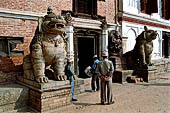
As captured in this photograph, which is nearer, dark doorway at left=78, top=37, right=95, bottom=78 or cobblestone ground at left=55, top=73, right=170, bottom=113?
cobblestone ground at left=55, top=73, right=170, bottom=113

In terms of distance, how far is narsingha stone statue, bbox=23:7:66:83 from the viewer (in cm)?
457

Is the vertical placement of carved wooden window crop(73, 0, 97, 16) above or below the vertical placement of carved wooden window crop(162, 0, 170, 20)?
below

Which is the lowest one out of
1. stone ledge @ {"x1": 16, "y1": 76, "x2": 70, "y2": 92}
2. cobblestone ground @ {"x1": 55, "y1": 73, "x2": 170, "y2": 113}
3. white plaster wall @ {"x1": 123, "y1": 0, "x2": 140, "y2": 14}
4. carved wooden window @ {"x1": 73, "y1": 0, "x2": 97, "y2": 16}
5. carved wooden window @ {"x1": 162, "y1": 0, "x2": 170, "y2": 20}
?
cobblestone ground @ {"x1": 55, "y1": 73, "x2": 170, "y2": 113}

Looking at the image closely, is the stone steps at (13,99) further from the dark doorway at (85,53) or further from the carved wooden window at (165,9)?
the carved wooden window at (165,9)

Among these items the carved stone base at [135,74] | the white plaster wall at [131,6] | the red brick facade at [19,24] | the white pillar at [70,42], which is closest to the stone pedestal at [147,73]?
the carved stone base at [135,74]

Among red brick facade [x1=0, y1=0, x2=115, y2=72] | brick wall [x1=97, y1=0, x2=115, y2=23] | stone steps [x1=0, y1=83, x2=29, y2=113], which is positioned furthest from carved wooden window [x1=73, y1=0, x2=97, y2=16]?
stone steps [x1=0, y1=83, x2=29, y2=113]

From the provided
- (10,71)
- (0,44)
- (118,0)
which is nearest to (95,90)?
(10,71)

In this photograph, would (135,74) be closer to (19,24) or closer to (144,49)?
(144,49)

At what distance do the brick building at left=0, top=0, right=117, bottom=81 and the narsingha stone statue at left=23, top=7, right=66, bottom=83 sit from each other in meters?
1.66

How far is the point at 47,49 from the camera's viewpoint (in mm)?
4680

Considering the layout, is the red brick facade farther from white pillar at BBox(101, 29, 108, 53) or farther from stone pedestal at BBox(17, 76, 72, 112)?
white pillar at BBox(101, 29, 108, 53)

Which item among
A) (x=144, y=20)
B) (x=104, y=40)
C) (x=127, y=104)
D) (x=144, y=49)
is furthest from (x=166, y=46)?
(x=127, y=104)

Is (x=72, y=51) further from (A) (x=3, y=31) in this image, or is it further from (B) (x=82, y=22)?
(A) (x=3, y=31)

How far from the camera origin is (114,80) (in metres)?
8.55
